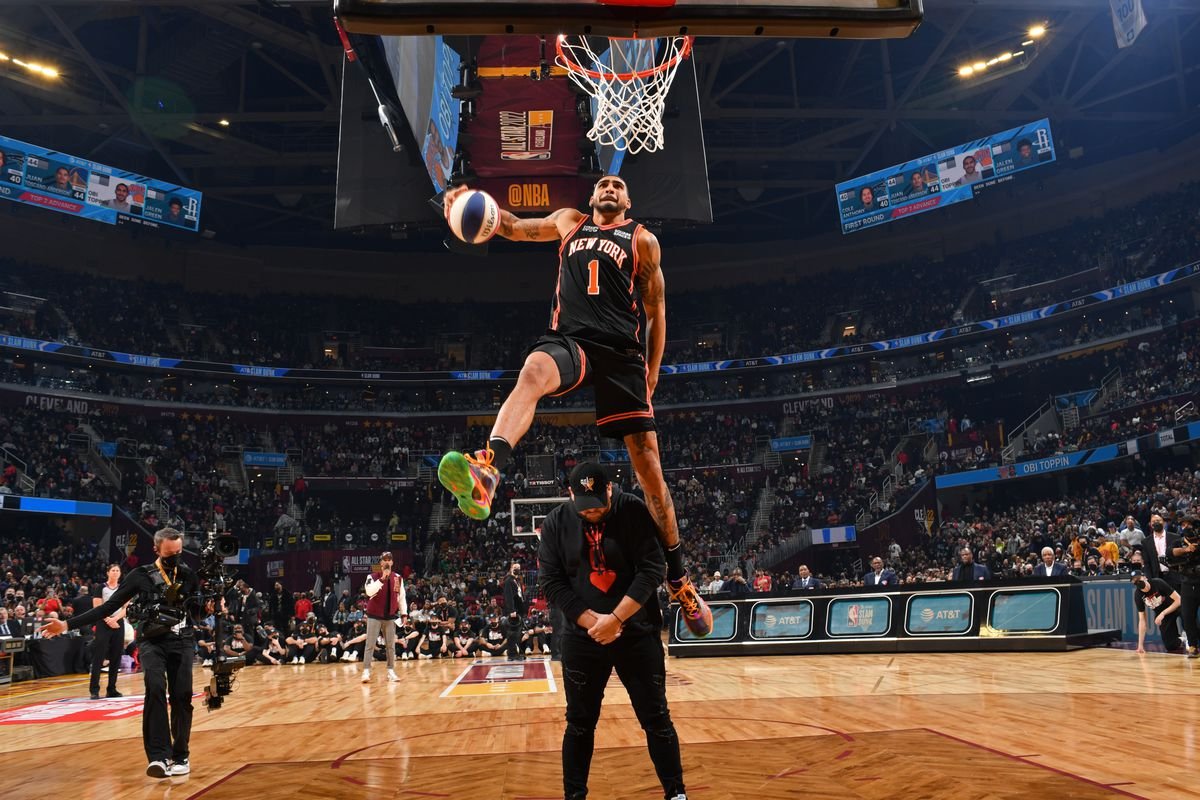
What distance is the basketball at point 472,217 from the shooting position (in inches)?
184

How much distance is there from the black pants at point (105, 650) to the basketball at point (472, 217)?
35.4ft

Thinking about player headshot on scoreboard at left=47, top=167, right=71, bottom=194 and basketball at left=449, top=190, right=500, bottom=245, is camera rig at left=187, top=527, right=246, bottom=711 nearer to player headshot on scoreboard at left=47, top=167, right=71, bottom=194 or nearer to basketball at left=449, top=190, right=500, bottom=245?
basketball at left=449, top=190, right=500, bottom=245

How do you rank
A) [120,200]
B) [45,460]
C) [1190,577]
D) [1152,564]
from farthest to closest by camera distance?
[120,200], [45,460], [1152,564], [1190,577]

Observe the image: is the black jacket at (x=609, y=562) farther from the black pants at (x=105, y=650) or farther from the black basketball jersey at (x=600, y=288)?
the black pants at (x=105, y=650)

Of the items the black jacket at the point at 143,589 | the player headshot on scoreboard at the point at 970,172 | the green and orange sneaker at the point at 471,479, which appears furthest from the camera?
the player headshot on scoreboard at the point at 970,172

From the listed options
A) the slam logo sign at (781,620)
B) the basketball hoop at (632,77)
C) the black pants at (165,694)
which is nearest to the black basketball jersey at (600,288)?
the basketball hoop at (632,77)

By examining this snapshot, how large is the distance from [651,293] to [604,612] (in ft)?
6.55

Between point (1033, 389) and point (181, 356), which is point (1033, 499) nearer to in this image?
point (1033, 389)

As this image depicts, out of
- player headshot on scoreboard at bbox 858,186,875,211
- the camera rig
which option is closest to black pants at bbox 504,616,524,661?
the camera rig

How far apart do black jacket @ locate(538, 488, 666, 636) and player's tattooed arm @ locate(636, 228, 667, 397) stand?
81 centimetres

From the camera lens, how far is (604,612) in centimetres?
443

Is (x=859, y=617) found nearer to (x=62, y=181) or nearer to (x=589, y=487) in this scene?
(x=589, y=487)

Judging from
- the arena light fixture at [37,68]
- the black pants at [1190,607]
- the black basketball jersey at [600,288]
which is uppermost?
the arena light fixture at [37,68]

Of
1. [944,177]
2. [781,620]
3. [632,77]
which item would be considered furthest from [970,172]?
[632,77]
